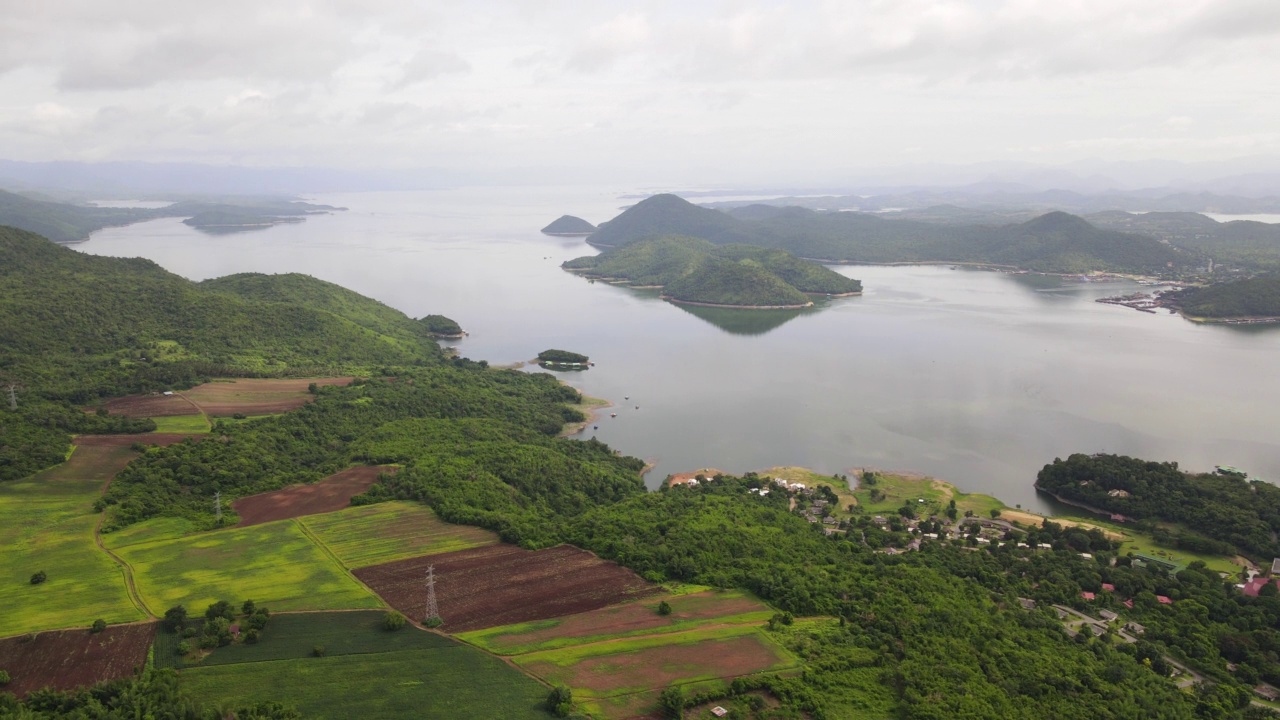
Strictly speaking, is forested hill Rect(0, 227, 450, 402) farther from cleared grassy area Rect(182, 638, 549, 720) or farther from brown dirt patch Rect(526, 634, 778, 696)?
Result: brown dirt patch Rect(526, 634, 778, 696)

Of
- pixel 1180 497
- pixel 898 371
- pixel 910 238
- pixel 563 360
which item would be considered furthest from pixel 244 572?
pixel 910 238

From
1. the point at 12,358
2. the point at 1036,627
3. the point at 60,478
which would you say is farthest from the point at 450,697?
the point at 12,358

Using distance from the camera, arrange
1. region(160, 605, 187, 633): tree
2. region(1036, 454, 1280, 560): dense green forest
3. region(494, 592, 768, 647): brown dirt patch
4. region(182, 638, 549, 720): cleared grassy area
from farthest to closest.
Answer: region(1036, 454, 1280, 560): dense green forest
region(494, 592, 768, 647): brown dirt patch
region(160, 605, 187, 633): tree
region(182, 638, 549, 720): cleared grassy area

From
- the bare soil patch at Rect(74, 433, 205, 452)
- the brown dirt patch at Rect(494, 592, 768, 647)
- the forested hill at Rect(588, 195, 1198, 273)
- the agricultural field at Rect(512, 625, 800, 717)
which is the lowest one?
the brown dirt patch at Rect(494, 592, 768, 647)

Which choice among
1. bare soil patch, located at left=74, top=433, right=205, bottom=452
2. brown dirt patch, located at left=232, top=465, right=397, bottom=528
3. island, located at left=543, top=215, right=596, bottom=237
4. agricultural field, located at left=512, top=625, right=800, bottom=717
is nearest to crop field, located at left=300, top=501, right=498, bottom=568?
brown dirt patch, located at left=232, top=465, right=397, bottom=528

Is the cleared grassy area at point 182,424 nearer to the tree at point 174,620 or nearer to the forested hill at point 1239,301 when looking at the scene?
the tree at point 174,620
